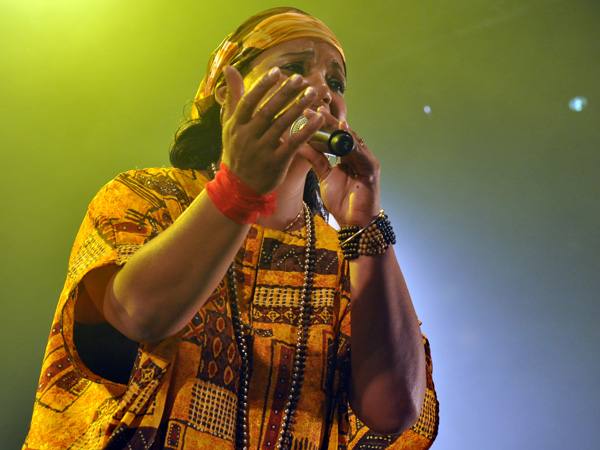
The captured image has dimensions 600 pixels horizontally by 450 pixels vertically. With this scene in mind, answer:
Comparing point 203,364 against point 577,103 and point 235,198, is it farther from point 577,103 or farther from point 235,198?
point 577,103

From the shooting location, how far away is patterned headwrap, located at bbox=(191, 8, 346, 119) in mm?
998

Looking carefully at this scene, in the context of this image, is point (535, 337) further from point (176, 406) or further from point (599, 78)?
point (176, 406)

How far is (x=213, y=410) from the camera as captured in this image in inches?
30.8

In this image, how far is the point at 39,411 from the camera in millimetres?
772

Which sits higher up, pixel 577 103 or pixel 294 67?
pixel 577 103

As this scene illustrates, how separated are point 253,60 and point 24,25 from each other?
0.71 metres

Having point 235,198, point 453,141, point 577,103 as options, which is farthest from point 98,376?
point 577,103

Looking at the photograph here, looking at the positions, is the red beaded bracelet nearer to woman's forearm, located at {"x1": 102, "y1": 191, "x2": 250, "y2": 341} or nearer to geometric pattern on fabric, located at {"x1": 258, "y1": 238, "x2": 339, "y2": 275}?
woman's forearm, located at {"x1": 102, "y1": 191, "x2": 250, "y2": 341}

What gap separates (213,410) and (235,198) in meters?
0.36

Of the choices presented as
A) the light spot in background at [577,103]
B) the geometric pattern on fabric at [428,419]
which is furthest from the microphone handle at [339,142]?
the light spot in background at [577,103]

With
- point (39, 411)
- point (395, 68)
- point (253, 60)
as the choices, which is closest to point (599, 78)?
point (395, 68)

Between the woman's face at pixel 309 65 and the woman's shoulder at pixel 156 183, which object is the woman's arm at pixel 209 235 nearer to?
the woman's shoulder at pixel 156 183

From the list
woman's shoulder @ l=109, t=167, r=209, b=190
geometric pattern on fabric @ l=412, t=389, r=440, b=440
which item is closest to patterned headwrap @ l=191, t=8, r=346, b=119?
woman's shoulder @ l=109, t=167, r=209, b=190

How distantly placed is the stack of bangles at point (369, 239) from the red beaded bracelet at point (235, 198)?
0.31m
